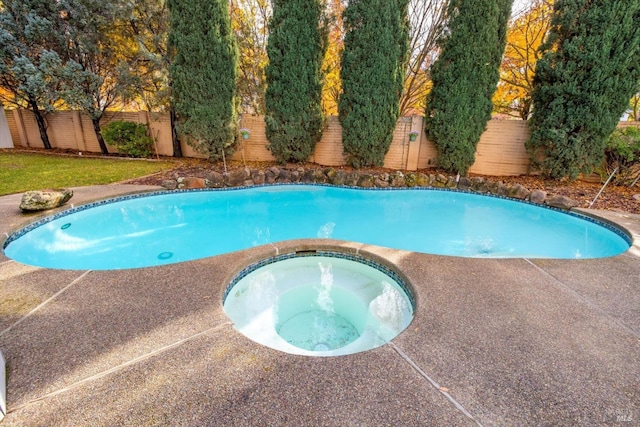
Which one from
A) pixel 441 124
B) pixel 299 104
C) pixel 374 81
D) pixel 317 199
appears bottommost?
pixel 317 199

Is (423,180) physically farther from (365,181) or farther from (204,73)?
(204,73)

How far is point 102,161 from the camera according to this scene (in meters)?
9.52

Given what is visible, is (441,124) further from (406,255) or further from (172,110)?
(172,110)

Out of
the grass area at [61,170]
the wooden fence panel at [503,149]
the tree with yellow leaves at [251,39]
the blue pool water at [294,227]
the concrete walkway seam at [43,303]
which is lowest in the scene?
the blue pool water at [294,227]

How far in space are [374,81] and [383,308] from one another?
23.0 feet

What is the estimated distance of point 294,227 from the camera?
579cm

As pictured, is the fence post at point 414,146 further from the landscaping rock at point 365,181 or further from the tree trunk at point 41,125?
the tree trunk at point 41,125

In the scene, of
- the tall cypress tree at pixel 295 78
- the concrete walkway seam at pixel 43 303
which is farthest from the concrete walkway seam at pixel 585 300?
the tall cypress tree at pixel 295 78

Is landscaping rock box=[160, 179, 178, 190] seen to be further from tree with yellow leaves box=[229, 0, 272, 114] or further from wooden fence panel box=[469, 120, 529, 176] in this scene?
wooden fence panel box=[469, 120, 529, 176]

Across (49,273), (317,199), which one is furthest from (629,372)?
(317,199)

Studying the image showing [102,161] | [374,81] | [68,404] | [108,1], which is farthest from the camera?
[102,161]

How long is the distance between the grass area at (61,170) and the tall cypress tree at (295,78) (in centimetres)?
363

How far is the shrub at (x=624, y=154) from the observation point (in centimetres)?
657

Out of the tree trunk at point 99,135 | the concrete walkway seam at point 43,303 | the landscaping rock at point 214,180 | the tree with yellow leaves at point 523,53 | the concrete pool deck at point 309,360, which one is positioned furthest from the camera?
the tree trunk at point 99,135
